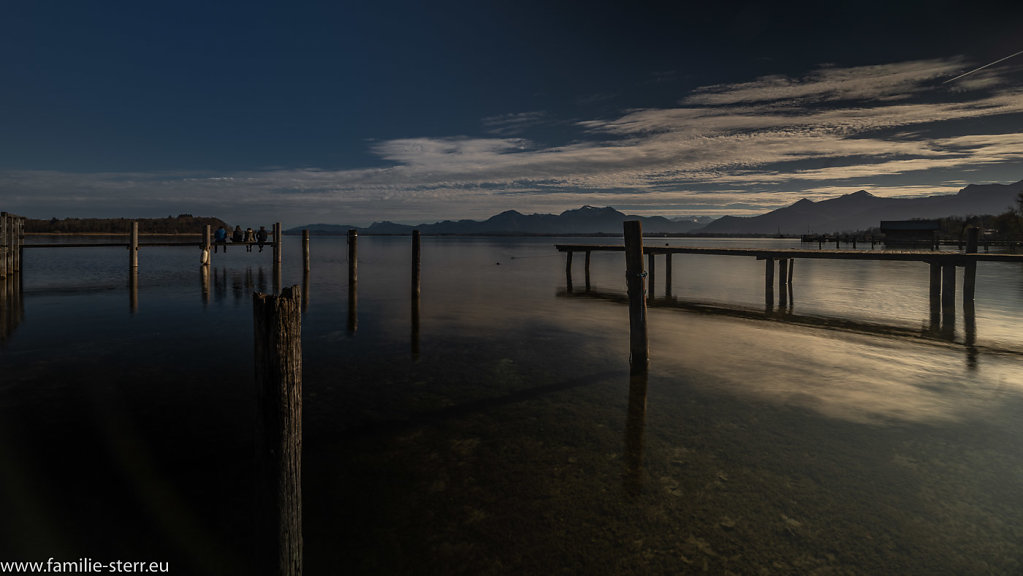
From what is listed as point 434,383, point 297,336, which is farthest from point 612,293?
point 297,336

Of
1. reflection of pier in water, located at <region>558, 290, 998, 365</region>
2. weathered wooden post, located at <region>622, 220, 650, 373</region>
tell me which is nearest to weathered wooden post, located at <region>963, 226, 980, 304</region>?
reflection of pier in water, located at <region>558, 290, 998, 365</region>

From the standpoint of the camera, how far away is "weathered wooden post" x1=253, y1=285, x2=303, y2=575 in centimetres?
337

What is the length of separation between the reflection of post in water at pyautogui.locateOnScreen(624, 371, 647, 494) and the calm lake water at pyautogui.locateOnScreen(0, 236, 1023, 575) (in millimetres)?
42

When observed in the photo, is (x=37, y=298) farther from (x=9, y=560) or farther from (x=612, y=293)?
(x=612, y=293)

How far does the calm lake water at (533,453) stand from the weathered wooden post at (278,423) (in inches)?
22.8

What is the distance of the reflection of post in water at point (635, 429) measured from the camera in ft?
17.0

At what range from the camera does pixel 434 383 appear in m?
8.53

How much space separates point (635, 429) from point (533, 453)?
1.65 metres

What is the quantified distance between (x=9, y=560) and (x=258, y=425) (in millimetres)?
2436

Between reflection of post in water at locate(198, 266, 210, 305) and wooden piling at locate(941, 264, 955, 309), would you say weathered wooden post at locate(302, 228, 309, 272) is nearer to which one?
reflection of post in water at locate(198, 266, 210, 305)

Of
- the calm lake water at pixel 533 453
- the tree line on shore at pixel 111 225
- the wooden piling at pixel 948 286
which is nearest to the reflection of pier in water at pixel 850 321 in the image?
the calm lake water at pixel 533 453

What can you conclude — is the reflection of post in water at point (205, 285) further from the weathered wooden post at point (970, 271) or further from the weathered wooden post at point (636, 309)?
the weathered wooden post at point (970, 271)

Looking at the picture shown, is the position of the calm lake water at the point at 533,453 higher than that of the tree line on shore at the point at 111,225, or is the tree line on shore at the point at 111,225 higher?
the tree line on shore at the point at 111,225

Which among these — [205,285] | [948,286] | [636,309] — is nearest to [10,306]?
[205,285]
